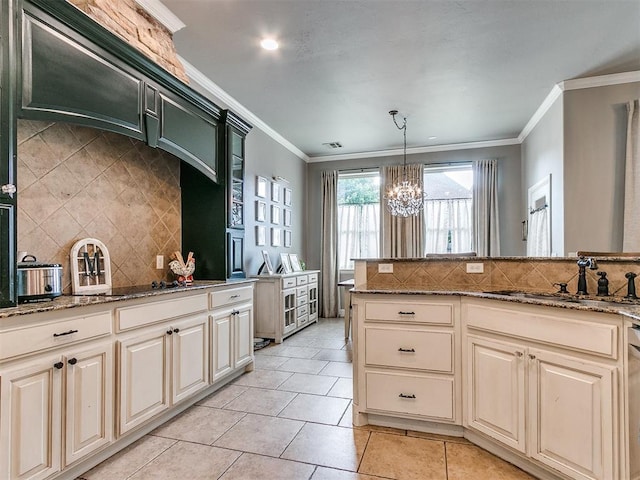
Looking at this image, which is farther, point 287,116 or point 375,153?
point 375,153

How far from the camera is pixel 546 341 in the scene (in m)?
1.86

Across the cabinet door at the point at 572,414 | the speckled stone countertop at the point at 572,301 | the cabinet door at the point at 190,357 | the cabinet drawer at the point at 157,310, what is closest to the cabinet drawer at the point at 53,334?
the cabinet drawer at the point at 157,310

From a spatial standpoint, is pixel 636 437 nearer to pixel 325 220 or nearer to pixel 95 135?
pixel 95 135

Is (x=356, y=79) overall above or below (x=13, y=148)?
above

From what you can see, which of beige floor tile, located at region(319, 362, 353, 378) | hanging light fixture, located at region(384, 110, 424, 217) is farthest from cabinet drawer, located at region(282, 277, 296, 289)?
hanging light fixture, located at region(384, 110, 424, 217)

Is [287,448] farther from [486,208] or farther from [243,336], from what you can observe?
[486,208]

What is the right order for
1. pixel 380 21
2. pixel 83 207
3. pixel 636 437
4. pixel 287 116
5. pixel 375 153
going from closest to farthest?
1. pixel 636 437
2. pixel 83 207
3. pixel 380 21
4. pixel 287 116
5. pixel 375 153

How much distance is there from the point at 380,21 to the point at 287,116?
2.28m

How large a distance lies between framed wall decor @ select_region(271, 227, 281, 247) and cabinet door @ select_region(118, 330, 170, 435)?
10.2 ft

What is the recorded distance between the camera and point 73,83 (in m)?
2.04

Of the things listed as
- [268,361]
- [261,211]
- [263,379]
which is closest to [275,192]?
[261,211]

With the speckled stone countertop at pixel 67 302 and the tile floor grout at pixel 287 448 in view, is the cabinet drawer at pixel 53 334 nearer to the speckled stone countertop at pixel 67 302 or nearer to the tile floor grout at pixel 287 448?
the speckled stone countertop at pixel 67 302

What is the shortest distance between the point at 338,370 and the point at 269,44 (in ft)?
10.2

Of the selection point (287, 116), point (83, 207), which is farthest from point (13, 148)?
point (287, 116)
